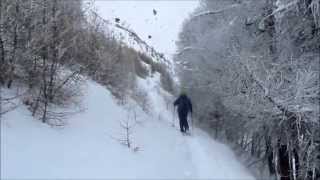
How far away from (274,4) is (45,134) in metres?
6.82

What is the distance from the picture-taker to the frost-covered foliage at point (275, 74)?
388 inches

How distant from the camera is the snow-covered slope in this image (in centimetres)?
696

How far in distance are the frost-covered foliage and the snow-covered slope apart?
Result: 1308 millimetres

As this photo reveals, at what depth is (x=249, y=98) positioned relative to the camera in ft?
35.0

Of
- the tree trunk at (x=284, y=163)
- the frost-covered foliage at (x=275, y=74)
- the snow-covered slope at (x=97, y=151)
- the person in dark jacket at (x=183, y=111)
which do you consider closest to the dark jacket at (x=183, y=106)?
the person in dark jacket at (x=183, y=111)

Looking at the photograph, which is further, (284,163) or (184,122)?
(184,122)

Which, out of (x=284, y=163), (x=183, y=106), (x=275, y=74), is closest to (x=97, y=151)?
(x=275, y=74)

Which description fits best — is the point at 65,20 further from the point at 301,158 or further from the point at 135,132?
the point at 301,158

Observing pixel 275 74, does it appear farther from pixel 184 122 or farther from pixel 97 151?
pixel 184 122

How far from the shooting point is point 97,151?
27.9ft

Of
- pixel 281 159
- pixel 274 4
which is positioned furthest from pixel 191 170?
pixel 274 4

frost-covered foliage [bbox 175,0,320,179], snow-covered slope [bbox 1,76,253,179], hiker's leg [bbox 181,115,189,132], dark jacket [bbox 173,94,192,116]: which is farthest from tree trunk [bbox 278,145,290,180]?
dark jacket [bbox 173,94,192,116]

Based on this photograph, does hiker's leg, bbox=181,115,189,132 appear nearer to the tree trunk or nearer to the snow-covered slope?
the snow-covered slope

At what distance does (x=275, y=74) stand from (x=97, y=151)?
433cm
